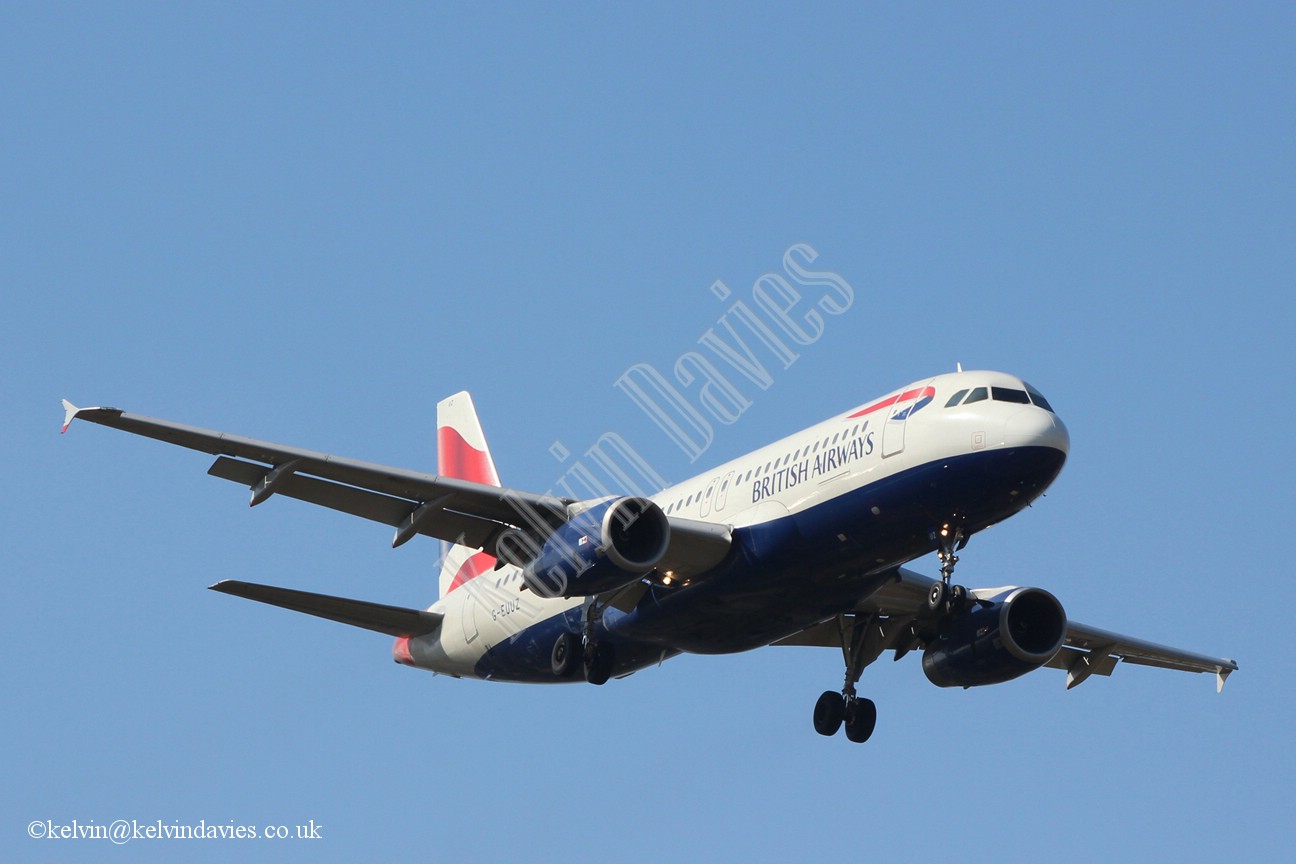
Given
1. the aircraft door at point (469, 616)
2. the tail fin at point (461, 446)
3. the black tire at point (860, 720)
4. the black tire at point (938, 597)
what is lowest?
the black tire at point (860, 720)

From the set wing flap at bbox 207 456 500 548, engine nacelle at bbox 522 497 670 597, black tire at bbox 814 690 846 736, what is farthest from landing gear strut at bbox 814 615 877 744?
wing flap at bbox 207 456 500 548

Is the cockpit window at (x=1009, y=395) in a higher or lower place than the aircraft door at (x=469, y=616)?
higher

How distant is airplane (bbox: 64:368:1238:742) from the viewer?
104ft

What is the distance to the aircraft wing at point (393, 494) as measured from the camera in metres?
32.5

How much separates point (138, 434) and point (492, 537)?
7.52 meters

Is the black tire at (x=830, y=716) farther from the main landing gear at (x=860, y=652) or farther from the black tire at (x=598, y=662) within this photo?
the black tire at (x=598, y=662)

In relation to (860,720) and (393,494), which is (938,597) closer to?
(860,720)

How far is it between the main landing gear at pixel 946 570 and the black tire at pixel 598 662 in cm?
687

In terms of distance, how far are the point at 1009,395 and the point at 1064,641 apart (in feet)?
35.0

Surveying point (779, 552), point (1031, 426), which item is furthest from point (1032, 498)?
point (779, 552)

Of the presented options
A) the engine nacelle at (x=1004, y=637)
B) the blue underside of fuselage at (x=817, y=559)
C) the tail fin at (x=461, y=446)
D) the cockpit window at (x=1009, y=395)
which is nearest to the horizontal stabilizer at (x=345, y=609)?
the tail fin at (x=461, y=446)

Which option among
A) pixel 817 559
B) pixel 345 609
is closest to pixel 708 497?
pixel 817 559

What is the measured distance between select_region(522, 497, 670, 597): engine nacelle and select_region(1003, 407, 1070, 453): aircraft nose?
6.33m

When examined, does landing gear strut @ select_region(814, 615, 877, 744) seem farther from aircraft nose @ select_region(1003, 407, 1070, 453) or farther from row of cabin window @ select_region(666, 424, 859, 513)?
aircraft nose @ select_region(1003, 407, 1070, 453)
